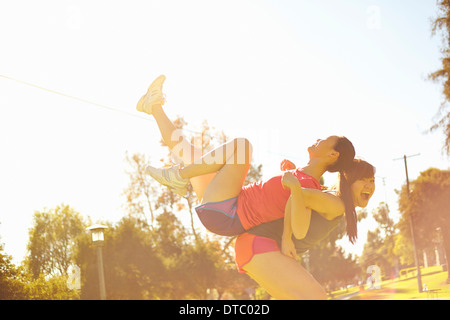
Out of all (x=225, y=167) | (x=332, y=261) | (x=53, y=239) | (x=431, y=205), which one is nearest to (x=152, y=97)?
(x=225, y=167)

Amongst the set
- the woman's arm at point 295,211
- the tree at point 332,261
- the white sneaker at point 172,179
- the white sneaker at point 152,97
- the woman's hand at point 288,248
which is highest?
the white sneaker at point 152,97

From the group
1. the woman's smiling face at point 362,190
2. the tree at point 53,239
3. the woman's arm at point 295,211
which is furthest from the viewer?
the tree at point 53,239

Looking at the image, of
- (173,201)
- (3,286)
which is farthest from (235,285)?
(3,286)

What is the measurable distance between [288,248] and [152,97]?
49.4 inches

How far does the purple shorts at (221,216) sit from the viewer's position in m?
2.20

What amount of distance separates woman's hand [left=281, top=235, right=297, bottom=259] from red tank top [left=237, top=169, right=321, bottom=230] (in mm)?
163

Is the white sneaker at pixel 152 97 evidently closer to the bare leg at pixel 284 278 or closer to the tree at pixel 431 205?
the bare leg at pixel 284 278

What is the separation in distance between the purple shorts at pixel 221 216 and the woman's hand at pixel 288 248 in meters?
0.24

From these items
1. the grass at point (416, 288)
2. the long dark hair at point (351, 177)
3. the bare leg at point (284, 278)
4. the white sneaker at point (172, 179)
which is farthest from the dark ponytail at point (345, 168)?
the grass at point (416, 288)

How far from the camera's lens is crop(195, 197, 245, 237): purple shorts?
7.22ft

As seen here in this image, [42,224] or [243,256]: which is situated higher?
[42,224]
